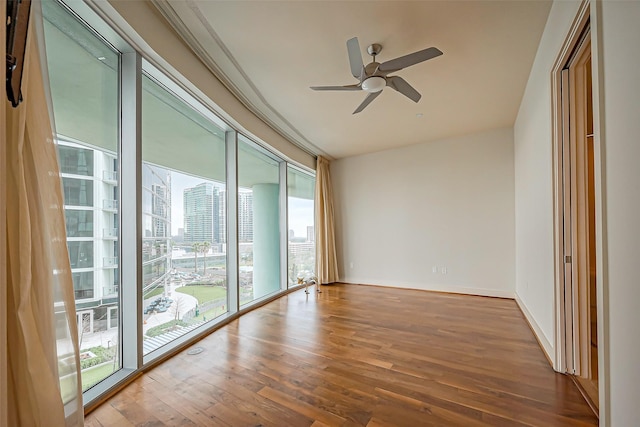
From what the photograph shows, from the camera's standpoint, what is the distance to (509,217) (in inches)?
175

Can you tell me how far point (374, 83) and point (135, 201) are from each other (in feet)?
7.41

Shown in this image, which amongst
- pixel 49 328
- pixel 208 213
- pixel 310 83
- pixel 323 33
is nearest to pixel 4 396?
pixel 49 328

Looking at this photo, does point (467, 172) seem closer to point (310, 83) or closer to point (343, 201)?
point (343, 201)

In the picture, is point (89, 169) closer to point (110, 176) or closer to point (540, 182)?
point (110, 176)

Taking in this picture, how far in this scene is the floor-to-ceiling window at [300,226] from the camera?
17.3ft

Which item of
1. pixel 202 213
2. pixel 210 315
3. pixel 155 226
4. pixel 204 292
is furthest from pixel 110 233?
pixel 210 315

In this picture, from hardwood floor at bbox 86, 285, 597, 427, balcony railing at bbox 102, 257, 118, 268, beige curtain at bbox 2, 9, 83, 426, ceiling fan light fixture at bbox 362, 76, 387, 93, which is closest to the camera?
beige curtain at bbox 2, 9, 83, 426

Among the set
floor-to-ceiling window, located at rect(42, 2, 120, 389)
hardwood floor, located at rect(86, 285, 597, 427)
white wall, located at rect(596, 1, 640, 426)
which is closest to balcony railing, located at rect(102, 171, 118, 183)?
floor-to-ceiling window, located at rect(42, 2, 120, 389)

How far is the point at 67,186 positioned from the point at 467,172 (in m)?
5.33

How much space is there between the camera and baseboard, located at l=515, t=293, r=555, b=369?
226 cm

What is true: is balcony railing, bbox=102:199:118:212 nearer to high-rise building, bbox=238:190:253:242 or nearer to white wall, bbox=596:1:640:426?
high-rise building, bbox=238:190:253:242

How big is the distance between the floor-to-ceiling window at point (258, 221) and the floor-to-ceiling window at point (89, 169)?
5.77ft

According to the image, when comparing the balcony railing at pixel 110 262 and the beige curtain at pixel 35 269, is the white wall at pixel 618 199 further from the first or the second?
the balcony railing at pixel 110 262

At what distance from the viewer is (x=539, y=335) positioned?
8.77 feet
